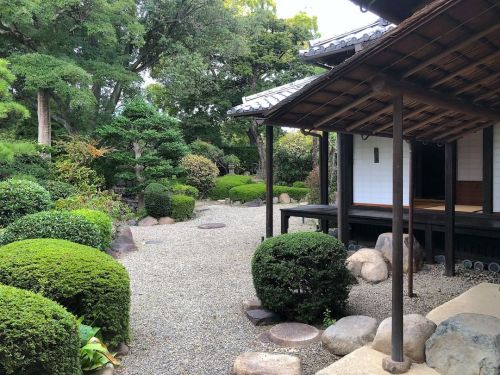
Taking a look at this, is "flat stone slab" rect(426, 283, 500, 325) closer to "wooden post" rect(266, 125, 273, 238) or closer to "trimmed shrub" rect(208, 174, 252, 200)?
"wooden post" rect(266, 125, 273, 238)

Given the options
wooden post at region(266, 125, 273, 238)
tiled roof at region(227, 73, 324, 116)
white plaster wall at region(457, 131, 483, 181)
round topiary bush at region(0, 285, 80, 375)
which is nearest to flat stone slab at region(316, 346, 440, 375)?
round topiary bush at region(0, 285, 80, 375)

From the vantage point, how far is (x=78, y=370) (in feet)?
9.04

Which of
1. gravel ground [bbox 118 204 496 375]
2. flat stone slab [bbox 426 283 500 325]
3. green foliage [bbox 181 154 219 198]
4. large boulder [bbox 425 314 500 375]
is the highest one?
green foliage [bbox 181 154 219 198]

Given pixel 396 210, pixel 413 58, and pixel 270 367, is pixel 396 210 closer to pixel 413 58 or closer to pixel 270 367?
pixel 413 58

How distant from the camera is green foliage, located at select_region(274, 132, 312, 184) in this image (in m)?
19.1

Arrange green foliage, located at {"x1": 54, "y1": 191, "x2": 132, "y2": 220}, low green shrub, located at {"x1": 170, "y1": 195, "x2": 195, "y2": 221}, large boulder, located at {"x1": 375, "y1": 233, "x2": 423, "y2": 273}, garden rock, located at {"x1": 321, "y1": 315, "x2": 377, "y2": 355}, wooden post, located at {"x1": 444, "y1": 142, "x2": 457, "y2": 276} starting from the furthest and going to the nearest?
1. low green shrub, located at {"x1": 170, "y1": 195, "x2": 195, "y2": 221}
2. green foliage, located at {"x1": 54, "y1": 191, "x2": 132, "y2": 220}
3. large boulder, located at {"x1": 375, "y1": 233, "x2": 423, "y2": 273}
4. wooden post, located at {"x1": 444, "y1": 142, "x2": 457, "y2": 276}
5. garden rock, located at {"x1": 321, "y1": 315, "x2": 377, "y2": 355}

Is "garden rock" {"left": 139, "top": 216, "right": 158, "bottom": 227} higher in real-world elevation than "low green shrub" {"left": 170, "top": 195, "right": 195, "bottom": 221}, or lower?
lower

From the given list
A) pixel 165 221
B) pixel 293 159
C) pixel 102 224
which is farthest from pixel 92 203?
pixel 293 159

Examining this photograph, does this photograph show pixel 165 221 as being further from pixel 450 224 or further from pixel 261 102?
pixel 450 224

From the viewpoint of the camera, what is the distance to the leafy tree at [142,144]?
1342 cm

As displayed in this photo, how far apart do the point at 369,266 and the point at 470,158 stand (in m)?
3.94

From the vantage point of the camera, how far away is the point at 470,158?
27.4 feet

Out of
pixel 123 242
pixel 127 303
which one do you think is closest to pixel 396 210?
pixel 127 303

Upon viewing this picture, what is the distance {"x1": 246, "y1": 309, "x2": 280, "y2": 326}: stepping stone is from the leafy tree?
31.4 feet
